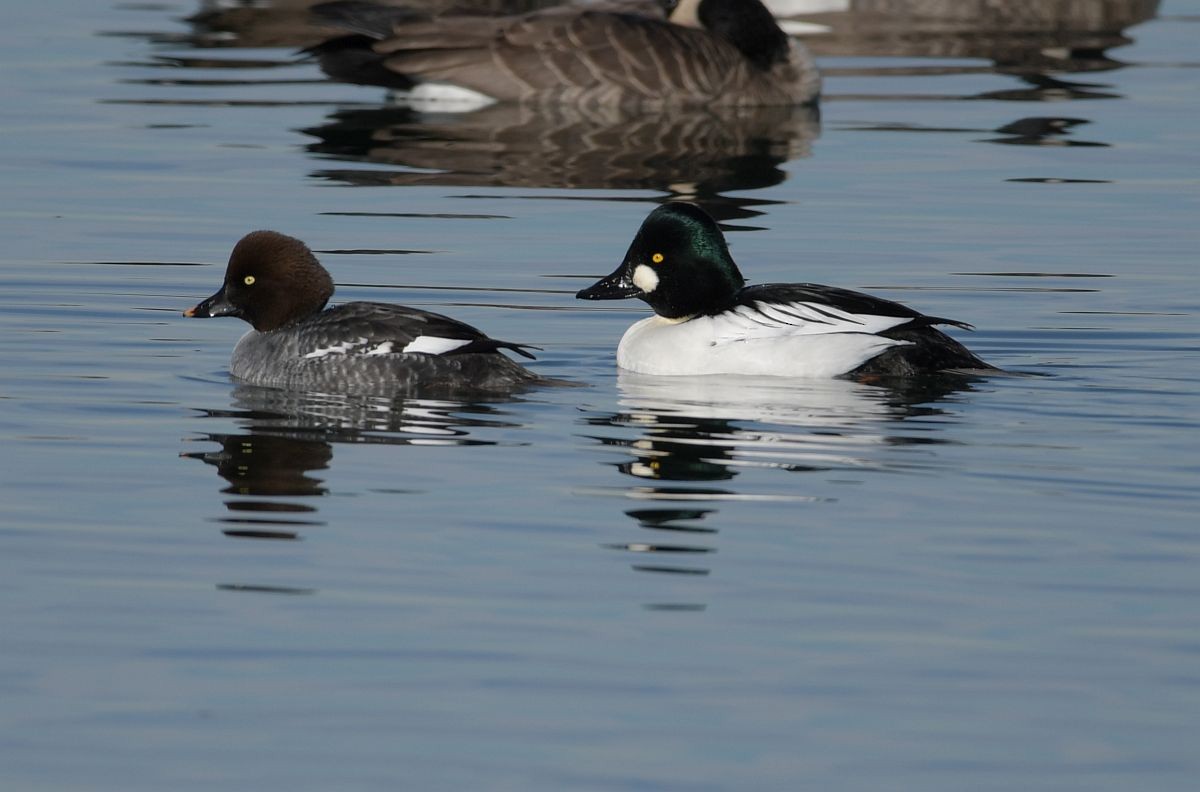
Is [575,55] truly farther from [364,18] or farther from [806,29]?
[806,29]

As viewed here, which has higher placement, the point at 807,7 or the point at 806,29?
the point at 807,7

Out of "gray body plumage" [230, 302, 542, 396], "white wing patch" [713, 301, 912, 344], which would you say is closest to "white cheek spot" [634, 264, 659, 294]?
"white wing patch" [713, 301, 912, 344]

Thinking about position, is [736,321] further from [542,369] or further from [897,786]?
[897,786]

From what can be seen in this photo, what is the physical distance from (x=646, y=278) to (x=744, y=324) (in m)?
0.68

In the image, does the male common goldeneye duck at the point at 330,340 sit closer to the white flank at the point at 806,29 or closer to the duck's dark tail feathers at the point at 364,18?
the duck's dark tail feathers at the point at 364,18

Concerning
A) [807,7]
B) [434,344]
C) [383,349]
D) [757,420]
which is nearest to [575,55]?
[807,7]

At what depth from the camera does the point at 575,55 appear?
21.3 metres

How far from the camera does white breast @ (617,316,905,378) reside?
11.6 meters

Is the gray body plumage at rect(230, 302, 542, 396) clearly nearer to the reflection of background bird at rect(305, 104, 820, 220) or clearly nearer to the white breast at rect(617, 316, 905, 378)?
the white breast at rect(617, 316, 905, 378)

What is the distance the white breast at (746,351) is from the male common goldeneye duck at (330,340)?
705 millimetres

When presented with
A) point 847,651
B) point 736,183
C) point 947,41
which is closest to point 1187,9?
point 947,41

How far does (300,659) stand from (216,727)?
1.90 feet

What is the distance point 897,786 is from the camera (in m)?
6.06

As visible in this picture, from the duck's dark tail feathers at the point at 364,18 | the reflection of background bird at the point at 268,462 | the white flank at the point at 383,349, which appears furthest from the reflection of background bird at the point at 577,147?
the reflection of background bird at the point at 268,462
